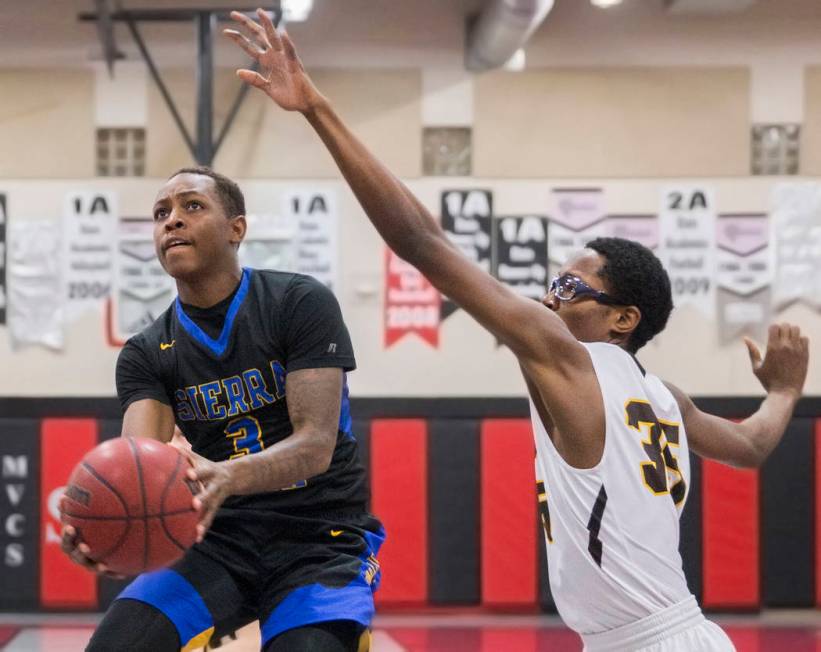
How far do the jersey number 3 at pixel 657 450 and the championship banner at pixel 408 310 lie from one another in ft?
19.6

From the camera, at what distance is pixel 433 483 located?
7.75 m

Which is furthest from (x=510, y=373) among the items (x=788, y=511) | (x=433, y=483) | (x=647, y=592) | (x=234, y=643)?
(x=647, y=592)

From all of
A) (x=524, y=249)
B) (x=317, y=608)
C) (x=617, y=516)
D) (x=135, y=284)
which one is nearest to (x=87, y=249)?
(x=135, y=284)

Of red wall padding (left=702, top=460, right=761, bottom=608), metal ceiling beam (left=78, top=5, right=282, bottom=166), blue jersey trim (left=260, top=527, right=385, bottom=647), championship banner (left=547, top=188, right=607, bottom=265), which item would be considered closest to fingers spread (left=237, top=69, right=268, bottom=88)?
blue jersey trim (left=260, top=527, right=385, bottom=647)

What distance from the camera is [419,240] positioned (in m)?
2.65

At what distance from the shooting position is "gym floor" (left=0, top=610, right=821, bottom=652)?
22.0 ft

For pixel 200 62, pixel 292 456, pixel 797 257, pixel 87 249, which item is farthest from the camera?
pixel 87 249

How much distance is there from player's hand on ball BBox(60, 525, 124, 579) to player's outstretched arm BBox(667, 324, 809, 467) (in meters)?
1.72

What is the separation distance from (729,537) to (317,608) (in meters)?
5.20

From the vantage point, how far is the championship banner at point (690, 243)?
353 inches

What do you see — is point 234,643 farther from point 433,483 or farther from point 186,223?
point 186,223

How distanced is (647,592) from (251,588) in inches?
45.6

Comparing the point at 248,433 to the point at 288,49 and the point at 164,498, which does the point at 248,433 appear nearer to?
the point at 164,498

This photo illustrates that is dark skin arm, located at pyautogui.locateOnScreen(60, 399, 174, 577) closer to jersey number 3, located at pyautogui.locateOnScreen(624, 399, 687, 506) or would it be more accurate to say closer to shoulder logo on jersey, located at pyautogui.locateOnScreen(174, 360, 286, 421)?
shoulder logo on jersey, located at pyautogui.locateOnScreen(174, 360, 286, 421)
